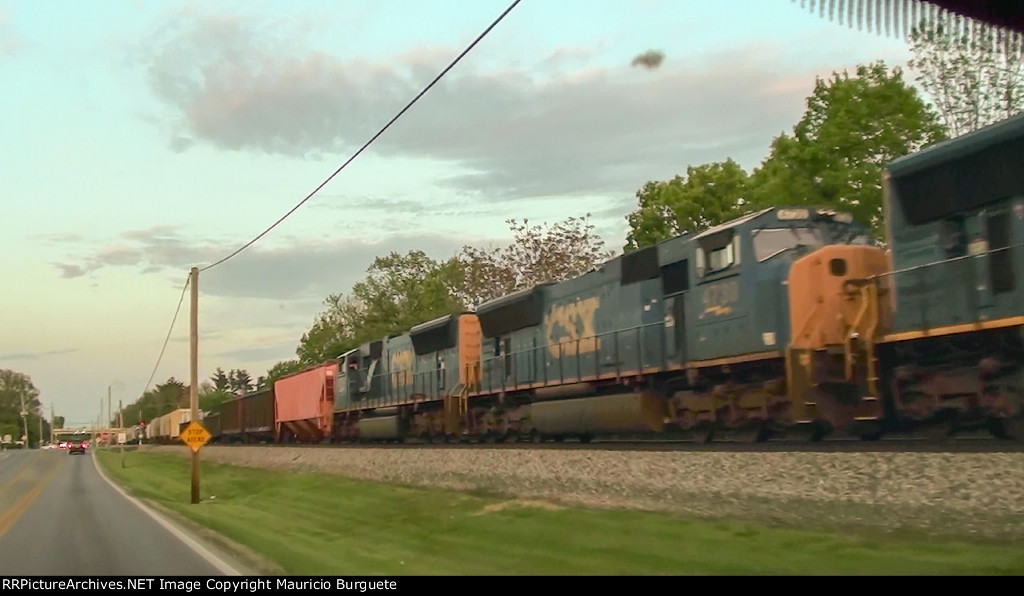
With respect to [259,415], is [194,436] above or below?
below

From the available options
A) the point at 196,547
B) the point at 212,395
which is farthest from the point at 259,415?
the point at 212,395

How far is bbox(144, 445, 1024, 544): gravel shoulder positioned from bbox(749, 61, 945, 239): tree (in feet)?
79.5

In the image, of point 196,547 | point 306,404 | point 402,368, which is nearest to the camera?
point 196,547

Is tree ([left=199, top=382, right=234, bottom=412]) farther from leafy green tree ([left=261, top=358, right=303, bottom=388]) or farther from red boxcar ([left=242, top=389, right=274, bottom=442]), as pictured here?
red boxcar ([left=242, top=389, right=274, bottom=442])

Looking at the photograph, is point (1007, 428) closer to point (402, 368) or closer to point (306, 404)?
point (402, 368)

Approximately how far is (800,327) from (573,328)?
28.9ft

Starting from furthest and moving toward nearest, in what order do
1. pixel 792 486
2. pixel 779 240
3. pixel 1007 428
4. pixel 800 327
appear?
pixel 779 240 < pixel 800 327 < pixel 1007 428 < pixel 792 486

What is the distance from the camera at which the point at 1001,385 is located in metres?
12.7

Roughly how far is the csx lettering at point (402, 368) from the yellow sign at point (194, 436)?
9312 millimetres

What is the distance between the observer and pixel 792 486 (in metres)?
12.6

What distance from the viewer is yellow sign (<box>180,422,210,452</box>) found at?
25531 millimetres

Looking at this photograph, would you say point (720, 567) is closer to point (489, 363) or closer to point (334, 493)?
point (334, 493)

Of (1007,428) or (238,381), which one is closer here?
(1007,428)
